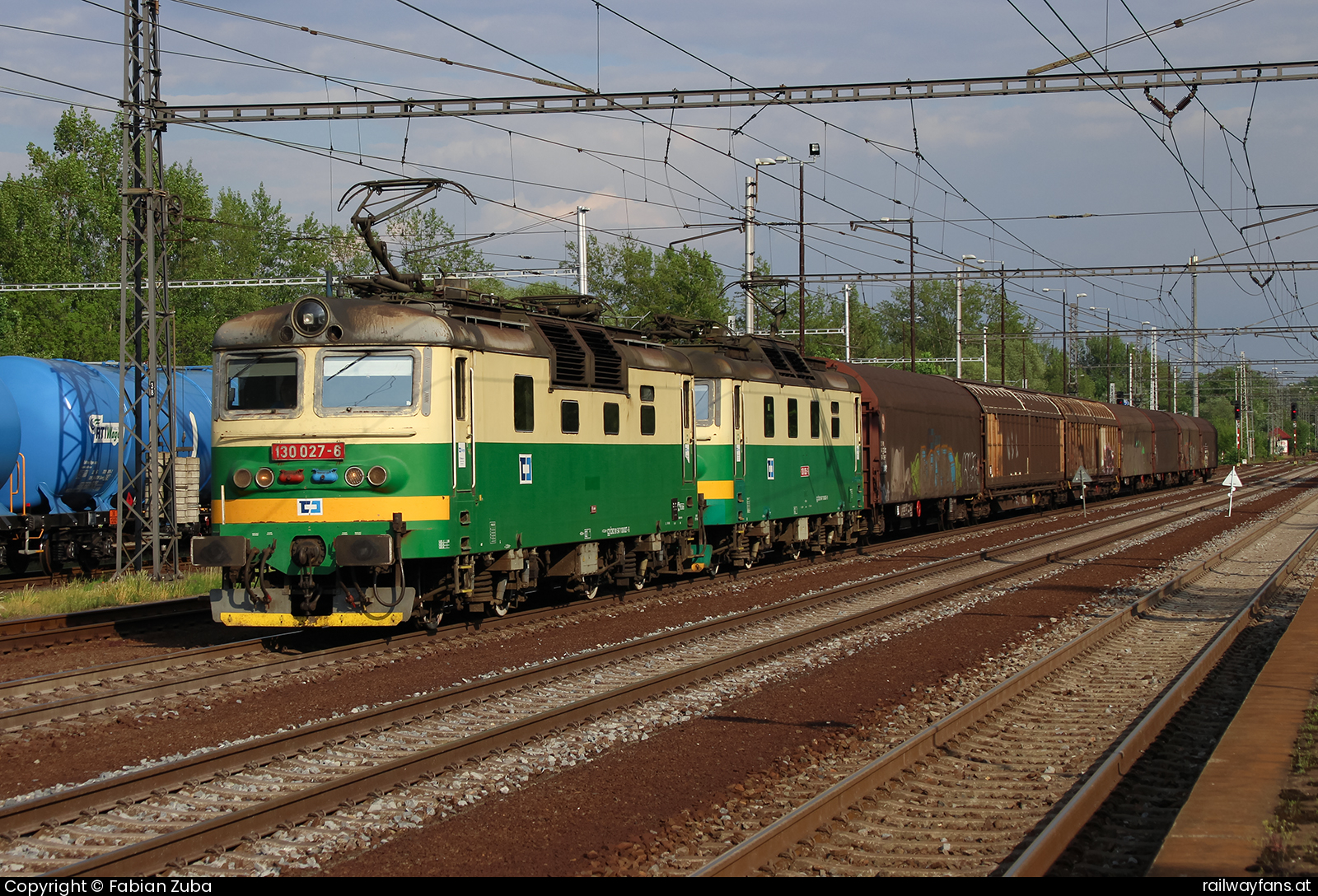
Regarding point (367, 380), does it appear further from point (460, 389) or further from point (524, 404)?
point (524, 404)

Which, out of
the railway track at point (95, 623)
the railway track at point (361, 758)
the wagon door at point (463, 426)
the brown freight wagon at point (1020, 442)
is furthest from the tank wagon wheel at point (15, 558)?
the brown freight wagon at point (1020, 442)

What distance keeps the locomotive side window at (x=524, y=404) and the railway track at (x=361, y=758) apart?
2.93m

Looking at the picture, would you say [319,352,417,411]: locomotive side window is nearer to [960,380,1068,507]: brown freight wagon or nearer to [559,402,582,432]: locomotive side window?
[559,402,582,432]: locomotive side window

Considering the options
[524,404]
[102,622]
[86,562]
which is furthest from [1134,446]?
[102,622]

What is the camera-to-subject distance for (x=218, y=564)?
12016 mm

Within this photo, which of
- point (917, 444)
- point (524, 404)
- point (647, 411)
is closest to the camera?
point (524, 404)

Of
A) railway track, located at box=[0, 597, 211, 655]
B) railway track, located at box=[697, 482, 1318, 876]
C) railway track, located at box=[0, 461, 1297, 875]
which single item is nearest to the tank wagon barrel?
railway track, located at box=[0, 597, 211, 655]

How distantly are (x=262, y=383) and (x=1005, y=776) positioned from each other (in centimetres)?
868

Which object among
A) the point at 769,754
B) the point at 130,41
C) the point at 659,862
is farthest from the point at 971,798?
the point at 130,41

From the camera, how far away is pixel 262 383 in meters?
12.7

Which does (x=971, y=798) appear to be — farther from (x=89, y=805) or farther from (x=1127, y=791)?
(x=89, y=805)

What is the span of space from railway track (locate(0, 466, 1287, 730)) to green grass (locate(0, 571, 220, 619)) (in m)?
3.86

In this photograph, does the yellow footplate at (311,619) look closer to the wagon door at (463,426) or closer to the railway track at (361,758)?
the wagon door at (463,426)

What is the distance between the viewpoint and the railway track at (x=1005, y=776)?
20.2 feet
